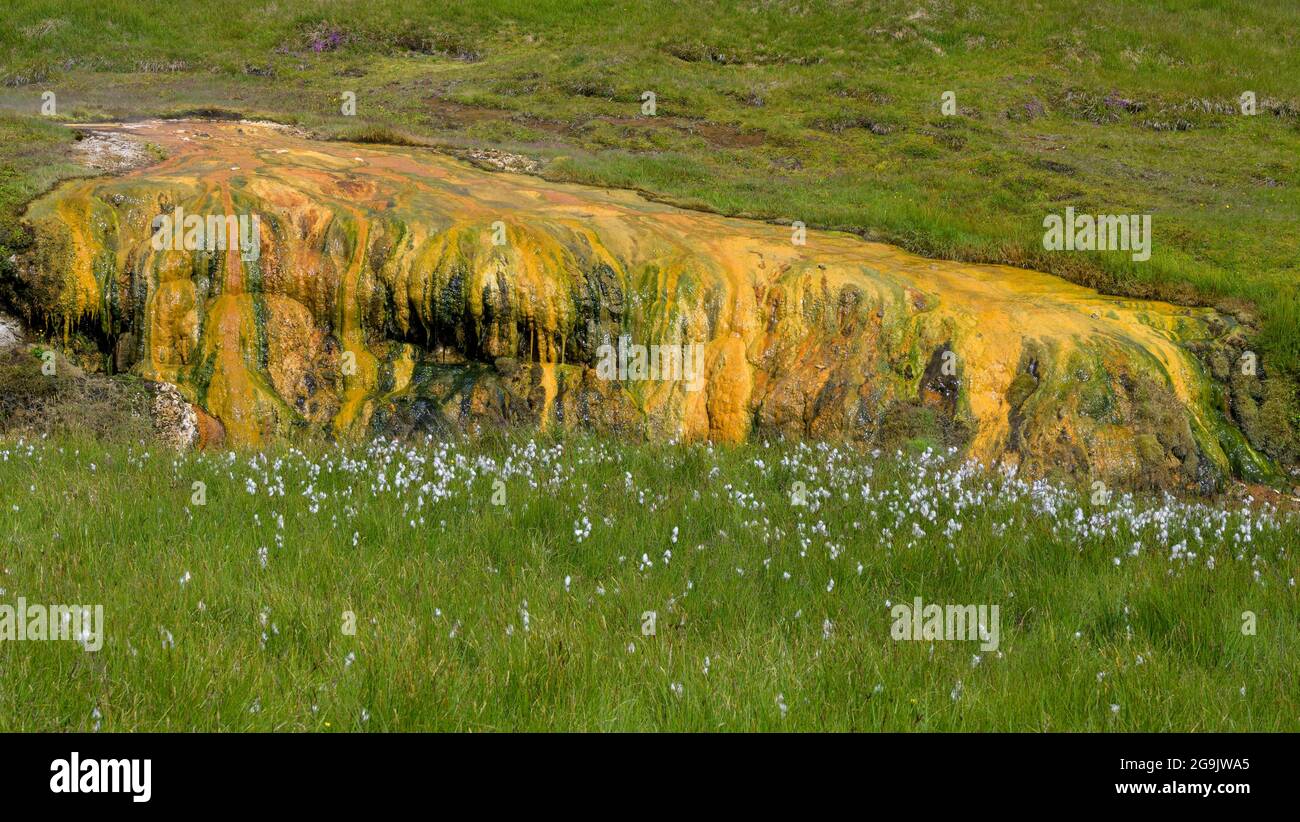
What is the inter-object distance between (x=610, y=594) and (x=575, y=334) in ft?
21.6

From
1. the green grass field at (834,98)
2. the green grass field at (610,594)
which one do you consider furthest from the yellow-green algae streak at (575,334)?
the green grass field at (834,98)

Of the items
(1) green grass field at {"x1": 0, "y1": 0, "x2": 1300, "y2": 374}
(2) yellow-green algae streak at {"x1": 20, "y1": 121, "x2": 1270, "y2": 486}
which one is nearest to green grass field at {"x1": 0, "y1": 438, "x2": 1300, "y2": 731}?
(2) yellow-green algae streak at {"x1": 20, "y1": 121, "x2": 1270, "y2": 486}

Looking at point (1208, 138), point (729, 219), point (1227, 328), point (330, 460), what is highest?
point (1208, 138)

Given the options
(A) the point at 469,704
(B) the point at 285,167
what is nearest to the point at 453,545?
(A) the point at 469,704

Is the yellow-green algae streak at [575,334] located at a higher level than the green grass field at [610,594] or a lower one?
higher

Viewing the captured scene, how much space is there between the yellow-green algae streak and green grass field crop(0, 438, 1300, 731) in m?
2.57

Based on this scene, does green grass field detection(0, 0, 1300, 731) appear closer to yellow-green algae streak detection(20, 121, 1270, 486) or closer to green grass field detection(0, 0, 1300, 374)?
green grass field detection(0, 0, 1300, 374)

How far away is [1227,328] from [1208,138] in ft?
51.9

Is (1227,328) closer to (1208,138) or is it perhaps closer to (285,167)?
(285,167)

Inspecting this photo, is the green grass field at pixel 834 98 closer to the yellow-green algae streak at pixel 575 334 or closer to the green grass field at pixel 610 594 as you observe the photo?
the yellow-green algae streak at pixel 575 334

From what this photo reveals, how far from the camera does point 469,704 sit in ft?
12.3

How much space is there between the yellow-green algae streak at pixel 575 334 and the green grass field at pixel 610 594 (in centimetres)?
257

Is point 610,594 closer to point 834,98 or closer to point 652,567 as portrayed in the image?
point 652,567

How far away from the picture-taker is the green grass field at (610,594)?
381 centimetres
